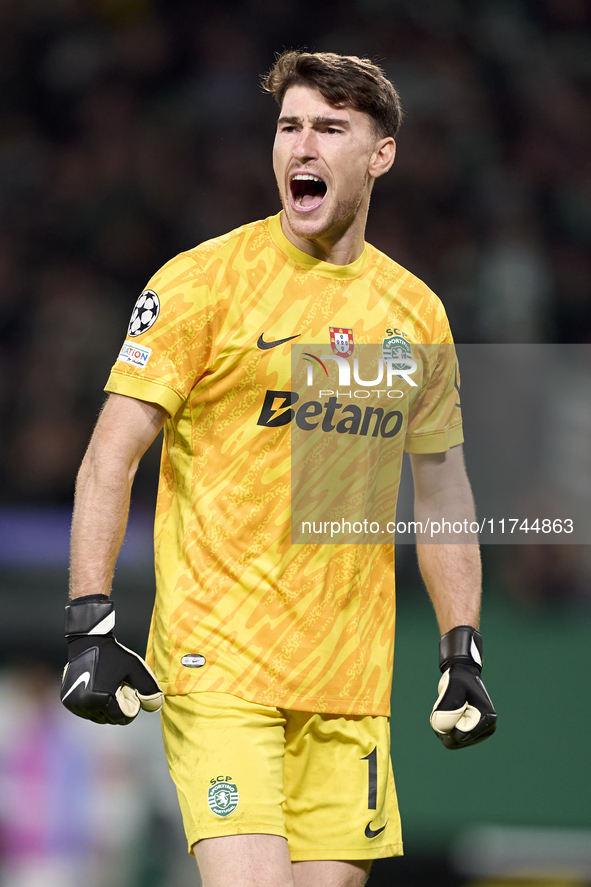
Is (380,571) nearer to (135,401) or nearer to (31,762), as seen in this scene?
(135,401)

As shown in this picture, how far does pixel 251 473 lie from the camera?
117 inches

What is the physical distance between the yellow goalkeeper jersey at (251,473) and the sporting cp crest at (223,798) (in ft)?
0.72

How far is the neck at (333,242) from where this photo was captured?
10.3 feet

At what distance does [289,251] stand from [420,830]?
2.70 metres

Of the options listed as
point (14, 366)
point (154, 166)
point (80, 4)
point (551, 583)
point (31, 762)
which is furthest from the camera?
point (80, 4)

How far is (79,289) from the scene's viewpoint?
22.3 ft

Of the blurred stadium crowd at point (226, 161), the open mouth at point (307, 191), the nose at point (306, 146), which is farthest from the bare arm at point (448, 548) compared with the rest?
the blurred stadium crowd at point (226, 161)

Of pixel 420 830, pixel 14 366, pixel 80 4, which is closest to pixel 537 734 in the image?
pixel 420 830

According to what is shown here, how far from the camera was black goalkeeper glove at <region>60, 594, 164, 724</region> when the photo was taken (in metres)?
2.65

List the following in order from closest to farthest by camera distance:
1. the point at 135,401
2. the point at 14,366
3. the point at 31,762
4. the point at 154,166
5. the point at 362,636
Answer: the point at 135,401 → the point at 362,636 → the point at 31,762 → the point at 14,366 → the point at 154,166

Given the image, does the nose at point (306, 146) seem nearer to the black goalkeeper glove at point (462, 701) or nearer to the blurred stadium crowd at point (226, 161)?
the black goalkeeper glove at point (462, 701)

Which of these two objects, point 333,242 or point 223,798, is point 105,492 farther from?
point 333,242

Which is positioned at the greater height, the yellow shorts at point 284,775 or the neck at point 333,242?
the neck at point 333,242

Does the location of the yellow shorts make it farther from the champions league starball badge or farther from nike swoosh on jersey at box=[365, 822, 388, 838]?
the champions league starball badge
